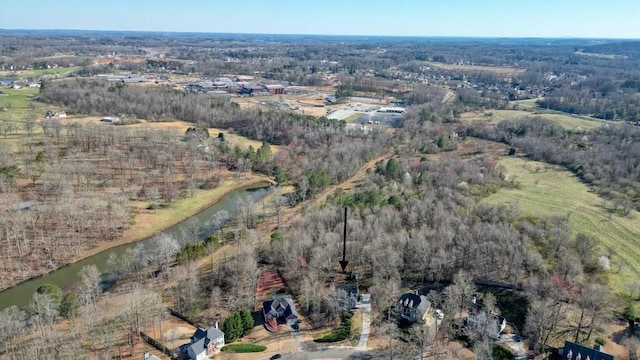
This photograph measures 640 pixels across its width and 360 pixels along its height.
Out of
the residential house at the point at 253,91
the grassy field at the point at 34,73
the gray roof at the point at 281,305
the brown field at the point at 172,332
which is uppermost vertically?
the grassy field at the point at 34,73

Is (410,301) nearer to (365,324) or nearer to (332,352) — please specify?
(365,324)

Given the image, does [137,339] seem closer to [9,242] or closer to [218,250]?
[218,250]

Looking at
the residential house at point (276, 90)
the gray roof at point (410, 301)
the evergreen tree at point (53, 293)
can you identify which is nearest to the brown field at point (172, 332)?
the evergreen tree at point (53, 293)

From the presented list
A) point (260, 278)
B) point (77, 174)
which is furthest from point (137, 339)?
point (77, 174)

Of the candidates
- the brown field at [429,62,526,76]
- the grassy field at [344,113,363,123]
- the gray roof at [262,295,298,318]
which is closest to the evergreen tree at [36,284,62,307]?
the gray roof at [262,295,298,318]

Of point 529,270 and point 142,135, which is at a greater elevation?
point 142,135

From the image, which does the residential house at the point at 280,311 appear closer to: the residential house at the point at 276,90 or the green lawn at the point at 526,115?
the green lawn at the point at 526,115

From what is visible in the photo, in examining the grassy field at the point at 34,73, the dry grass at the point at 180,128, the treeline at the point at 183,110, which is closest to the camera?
the dry grass at the point at 180,128
